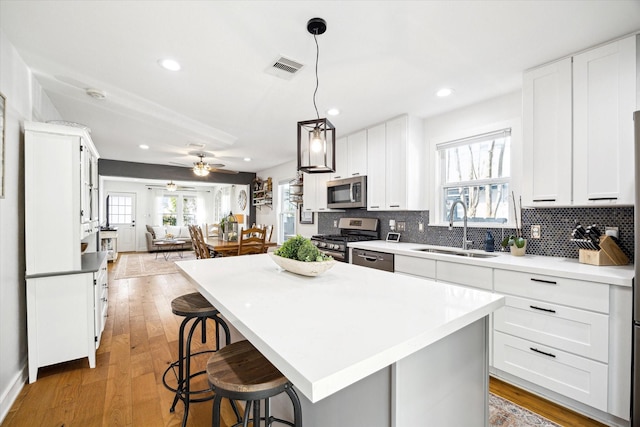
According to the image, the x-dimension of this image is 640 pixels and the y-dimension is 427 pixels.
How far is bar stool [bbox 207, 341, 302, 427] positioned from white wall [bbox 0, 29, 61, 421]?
5.78 ft

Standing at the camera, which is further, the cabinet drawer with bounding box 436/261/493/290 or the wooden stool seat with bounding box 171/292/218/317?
the cabinet drawer with bounding box 436/261/493/290

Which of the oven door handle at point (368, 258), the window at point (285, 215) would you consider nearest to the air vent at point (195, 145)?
the window at point (285, 215)

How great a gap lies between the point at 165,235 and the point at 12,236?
8.16 m

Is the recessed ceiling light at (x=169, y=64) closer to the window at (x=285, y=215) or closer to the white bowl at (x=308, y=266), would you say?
the white bowl at (x=308, y=266)

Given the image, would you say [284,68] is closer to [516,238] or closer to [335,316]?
[335,316]

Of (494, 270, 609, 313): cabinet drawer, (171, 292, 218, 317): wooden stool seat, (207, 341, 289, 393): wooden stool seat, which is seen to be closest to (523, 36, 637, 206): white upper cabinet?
(494, 270, 609, 313): cabinet drawer

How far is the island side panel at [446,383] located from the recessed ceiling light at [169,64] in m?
2.49

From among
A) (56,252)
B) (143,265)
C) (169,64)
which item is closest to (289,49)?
(169,64)

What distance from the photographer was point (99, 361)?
7.98 ft

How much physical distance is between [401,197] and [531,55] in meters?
1.69

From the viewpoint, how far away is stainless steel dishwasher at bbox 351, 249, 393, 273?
119 inches

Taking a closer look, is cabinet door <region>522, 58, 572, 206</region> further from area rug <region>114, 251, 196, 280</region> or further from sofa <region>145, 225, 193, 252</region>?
sofa <region>145, 225, 193, 252</region>

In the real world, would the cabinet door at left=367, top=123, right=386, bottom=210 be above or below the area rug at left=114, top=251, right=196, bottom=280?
above

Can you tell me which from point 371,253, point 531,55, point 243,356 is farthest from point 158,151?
point 531,55
